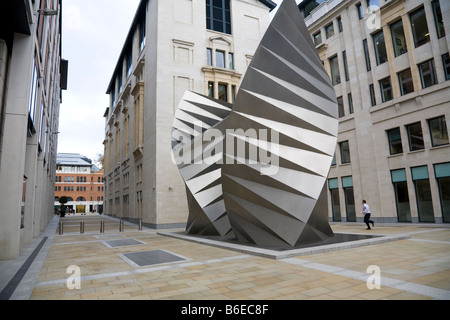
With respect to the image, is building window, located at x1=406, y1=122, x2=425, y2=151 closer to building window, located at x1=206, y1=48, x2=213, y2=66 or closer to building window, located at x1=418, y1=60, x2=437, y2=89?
building window, located at x1=418, y1=60, x2=437, y2=89

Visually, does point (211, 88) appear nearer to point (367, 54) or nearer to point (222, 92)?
point (222, 92)

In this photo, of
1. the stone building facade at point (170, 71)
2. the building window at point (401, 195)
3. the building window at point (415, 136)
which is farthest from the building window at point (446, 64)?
the stone building facade at point (170, 71)

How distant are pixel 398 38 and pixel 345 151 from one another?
31.9 ft

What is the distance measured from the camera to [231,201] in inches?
421

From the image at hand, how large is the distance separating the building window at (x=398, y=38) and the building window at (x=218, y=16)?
52.1 feet

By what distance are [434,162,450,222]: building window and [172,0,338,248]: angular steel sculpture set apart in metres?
12.0

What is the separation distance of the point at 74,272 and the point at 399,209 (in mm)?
21499

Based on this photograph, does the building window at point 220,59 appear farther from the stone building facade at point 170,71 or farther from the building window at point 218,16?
the building window at point 218,16

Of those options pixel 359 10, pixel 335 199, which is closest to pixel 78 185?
pixel 335 199

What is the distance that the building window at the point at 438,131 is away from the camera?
18.5m

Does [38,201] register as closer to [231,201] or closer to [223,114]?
[223,114]

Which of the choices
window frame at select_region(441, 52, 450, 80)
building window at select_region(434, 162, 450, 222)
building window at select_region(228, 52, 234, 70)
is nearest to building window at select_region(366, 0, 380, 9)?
window frame at select_region(441, 52, 450, 80)

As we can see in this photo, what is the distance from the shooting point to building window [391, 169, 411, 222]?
2038 cm

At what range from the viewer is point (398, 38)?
72.1ft
